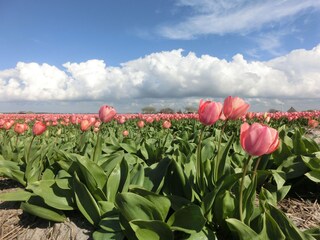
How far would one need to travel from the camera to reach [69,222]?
2.65 meters

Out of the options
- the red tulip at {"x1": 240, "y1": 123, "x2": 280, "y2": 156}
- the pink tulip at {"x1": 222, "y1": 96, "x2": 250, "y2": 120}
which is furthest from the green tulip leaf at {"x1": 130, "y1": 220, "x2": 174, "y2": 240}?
the pink tulip at {"x1": 222, "y1": 96, "x2": 250, "y2": 120}

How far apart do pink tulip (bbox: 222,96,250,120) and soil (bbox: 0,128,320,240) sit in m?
1.06

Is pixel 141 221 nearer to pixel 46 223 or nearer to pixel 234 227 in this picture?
pixel 234 227

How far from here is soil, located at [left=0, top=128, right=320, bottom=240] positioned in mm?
2545

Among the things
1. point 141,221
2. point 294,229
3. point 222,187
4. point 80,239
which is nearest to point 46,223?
point 80,239

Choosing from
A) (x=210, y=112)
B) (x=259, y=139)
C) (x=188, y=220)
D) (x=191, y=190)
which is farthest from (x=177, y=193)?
(x=259, y=139)

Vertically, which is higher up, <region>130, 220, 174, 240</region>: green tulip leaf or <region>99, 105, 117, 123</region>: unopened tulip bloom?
<region>99, 105, 117, 123</region>: unopened tulip bloom

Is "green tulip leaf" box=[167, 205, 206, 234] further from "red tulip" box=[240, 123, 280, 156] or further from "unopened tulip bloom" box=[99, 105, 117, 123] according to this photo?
"unopened tulip bloom" box=[99, 105, 117, 123]

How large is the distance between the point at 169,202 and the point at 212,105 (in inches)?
29.4

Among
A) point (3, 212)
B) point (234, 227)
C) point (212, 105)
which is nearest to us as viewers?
point (234, 227)

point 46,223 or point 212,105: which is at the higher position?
point 212,105

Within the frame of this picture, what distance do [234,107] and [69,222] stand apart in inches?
63.8

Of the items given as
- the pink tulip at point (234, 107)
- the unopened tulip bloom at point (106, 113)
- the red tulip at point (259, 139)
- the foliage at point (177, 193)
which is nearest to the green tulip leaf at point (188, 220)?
the foliage at point (177, 193)

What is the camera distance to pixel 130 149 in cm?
437
